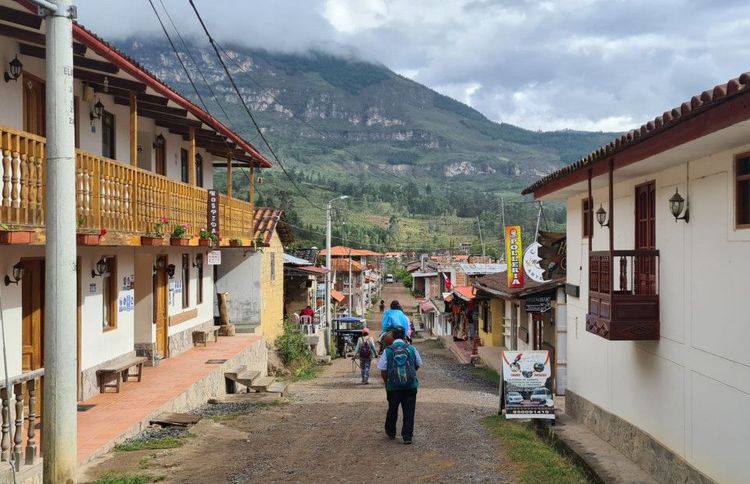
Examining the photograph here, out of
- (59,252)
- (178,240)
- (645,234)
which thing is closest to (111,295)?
(178,240)

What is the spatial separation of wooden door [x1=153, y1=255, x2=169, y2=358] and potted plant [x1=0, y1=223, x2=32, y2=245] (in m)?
9.89

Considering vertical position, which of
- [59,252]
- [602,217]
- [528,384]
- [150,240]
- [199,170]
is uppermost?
[199,170]

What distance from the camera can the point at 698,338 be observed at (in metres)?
8.71

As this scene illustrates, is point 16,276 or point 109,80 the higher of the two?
point 109,80

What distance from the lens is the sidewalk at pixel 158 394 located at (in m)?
9.74

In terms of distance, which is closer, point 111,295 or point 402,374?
point 402,374

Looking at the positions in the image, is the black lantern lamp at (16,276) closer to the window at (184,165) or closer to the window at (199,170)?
the window at (184,165)

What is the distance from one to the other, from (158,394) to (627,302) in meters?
8.11

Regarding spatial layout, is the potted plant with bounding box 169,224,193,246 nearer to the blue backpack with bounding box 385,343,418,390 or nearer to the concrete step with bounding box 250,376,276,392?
the concrete step with bounding box 250,376,276,392

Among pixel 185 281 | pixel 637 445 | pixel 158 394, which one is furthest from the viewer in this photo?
pixel 185 281

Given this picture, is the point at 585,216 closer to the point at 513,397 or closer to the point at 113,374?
the point at 513,397

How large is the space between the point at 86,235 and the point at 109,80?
11.7 feet

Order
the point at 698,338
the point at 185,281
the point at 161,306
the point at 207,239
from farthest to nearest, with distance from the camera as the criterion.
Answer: the point at 185,281
the point at 161,306
the point at 207,239
the point at 698,338

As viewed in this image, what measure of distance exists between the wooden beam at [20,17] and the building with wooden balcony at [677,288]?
754 centimetres
